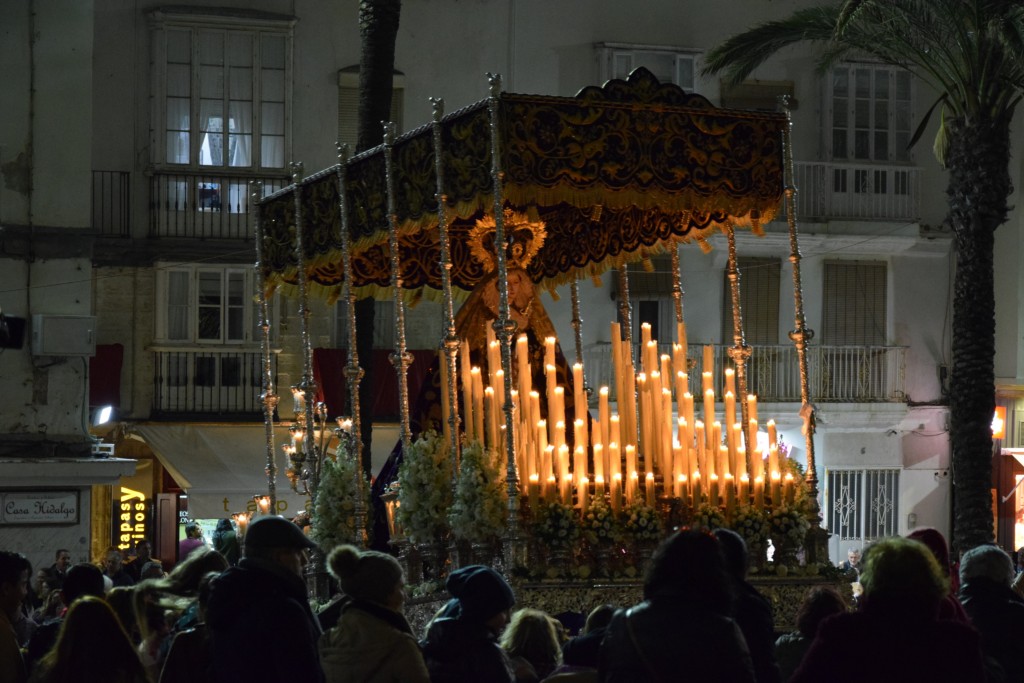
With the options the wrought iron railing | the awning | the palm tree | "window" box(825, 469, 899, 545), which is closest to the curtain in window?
the wrought iron railing

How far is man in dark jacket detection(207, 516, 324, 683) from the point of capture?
6.40 metres

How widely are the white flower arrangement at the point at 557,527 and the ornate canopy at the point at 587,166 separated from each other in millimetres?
2010

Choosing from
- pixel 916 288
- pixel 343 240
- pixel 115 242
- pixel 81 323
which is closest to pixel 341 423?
pixel 343 240

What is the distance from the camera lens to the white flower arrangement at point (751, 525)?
11.0m

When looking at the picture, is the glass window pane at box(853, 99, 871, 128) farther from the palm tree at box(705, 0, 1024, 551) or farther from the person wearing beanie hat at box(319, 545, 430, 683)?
the person wearing beanie hat at box(319, 545, 430, 683)

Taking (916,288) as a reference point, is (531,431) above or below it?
below

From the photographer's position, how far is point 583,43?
27125 mm

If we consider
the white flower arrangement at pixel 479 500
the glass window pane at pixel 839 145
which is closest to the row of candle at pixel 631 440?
the white flower arrangement at pixel 479 500

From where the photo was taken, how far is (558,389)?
11523 mm

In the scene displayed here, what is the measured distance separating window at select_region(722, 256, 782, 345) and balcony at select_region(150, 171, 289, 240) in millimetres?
7407

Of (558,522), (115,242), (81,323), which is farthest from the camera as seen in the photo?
(115,242)

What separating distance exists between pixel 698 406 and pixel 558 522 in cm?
1625

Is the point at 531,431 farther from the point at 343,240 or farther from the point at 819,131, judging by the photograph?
the point at 819,131

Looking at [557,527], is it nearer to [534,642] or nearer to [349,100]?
[534,642]
